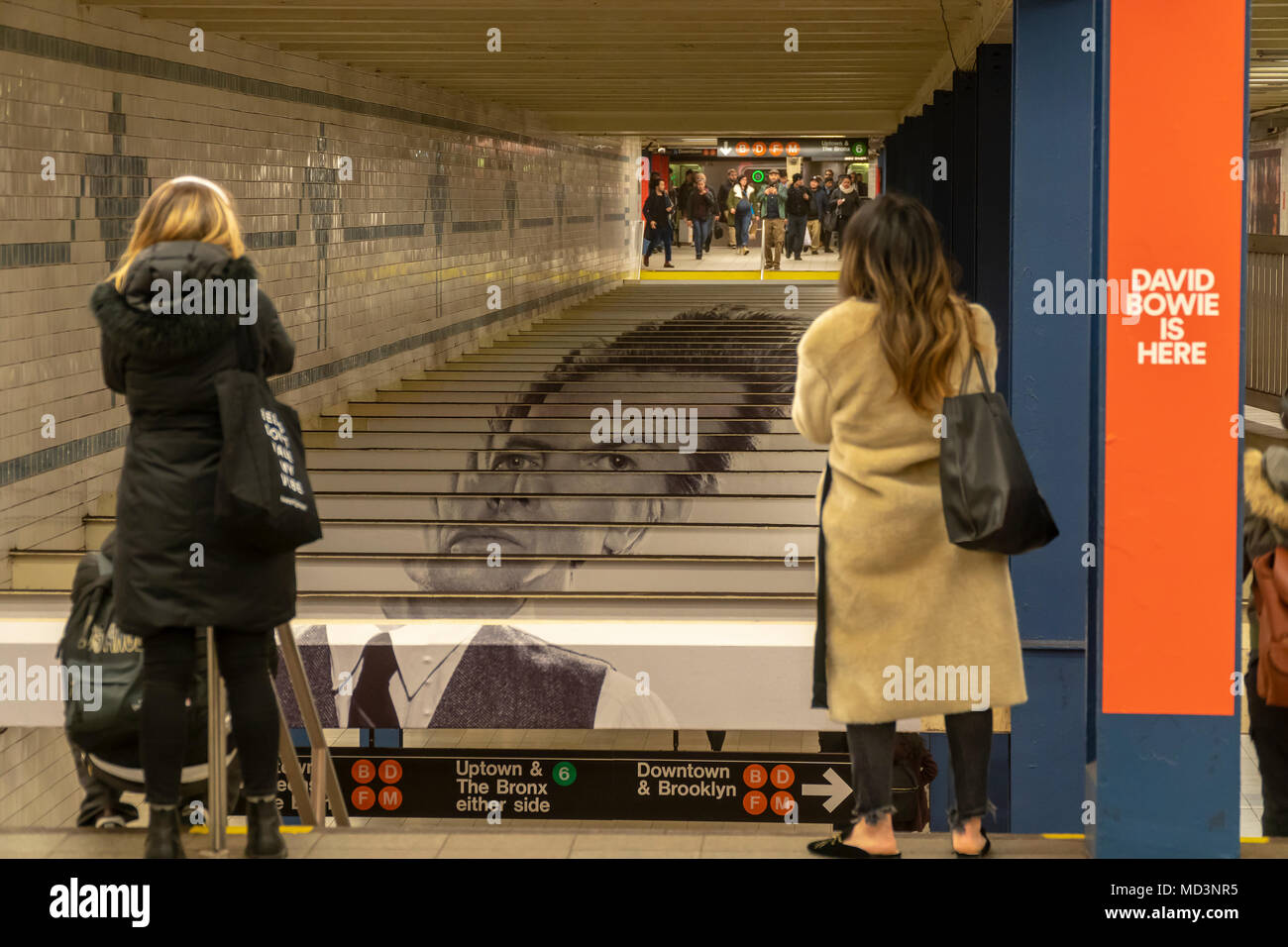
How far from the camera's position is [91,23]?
25.0 ft

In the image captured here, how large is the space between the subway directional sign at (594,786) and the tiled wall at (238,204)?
6.69ft

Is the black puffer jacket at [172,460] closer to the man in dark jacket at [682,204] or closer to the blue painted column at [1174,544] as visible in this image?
the blue painted column at [1174,544]

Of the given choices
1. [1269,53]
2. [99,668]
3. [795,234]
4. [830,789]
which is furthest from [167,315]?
[795,234]

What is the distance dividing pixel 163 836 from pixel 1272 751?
2.85 m

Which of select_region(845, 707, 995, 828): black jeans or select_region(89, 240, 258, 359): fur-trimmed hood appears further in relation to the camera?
select_region(845, 707, 995, 828): black jeans

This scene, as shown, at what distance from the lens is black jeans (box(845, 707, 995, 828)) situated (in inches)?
123

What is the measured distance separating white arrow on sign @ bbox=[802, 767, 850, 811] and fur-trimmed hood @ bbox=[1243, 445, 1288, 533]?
395cm

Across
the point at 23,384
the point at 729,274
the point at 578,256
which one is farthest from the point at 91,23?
the point at 729,274

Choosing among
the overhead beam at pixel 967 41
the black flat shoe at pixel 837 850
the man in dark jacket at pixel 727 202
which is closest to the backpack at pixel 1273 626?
the black flat shoe at pixel 837 850

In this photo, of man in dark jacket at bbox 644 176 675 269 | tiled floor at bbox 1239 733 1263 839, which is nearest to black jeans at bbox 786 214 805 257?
man in dark jacket at bbox 644 176 675 269

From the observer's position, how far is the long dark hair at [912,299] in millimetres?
2975

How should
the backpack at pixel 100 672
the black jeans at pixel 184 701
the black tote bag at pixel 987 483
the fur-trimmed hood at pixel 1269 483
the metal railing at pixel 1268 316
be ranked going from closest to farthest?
the black tote bag at pixel 987 483 < the black jeans at pixel 184 701 < the backpack at pixel 100 672 < the fur-trimmed hood at pixel 1269 483 < the metal railing at pixel 1268 316

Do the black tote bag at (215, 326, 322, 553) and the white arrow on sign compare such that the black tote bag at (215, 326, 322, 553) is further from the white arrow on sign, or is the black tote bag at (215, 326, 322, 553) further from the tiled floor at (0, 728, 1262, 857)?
the white arrow on sign

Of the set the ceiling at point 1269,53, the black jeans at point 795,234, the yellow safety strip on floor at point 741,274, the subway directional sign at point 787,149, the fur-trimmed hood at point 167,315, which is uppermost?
the subway directional sign at point 787,149
